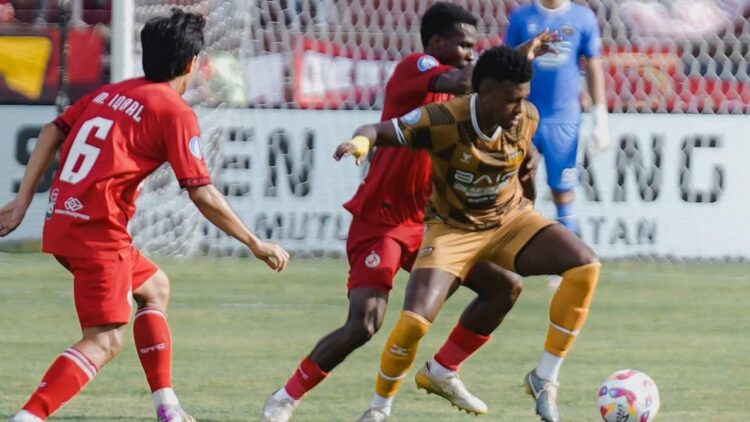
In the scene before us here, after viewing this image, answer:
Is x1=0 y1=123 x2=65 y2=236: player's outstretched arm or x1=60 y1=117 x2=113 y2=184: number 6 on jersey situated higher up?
x1=60 y1=117 x2=113 y2=184: number 6 on jersey

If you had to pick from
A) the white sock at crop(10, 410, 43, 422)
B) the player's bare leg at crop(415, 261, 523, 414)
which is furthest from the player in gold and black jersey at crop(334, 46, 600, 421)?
the white sock at crop(10, 410, 43, 422)

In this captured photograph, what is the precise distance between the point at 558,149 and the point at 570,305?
4.45 m

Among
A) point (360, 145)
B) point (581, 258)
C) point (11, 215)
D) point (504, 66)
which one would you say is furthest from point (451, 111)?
point (11, 215)

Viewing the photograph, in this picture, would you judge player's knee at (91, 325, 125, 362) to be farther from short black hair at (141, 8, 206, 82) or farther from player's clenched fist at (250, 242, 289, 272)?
short black hair at (141, 8, 206, 82)

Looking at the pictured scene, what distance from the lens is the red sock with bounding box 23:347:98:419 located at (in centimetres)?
613

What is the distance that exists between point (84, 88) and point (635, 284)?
16.4 feet

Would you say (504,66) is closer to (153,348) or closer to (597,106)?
(153,348)

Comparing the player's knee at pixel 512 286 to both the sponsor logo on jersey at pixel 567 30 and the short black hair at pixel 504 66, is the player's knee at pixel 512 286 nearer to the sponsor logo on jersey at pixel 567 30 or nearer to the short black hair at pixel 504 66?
the short black hair at pixel 504 66

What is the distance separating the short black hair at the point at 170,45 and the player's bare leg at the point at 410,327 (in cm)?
141

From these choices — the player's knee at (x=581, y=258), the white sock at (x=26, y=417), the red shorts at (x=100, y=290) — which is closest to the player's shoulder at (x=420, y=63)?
the player's knee at (x=581, y=258)

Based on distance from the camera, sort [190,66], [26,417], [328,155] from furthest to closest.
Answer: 1. [328,155]
2. [190,66]
3. [26,417]

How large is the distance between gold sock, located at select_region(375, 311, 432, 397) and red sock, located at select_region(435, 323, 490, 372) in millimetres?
579

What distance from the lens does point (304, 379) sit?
7.19 meters

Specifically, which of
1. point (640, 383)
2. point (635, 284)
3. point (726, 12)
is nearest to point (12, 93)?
point (635, 284)
